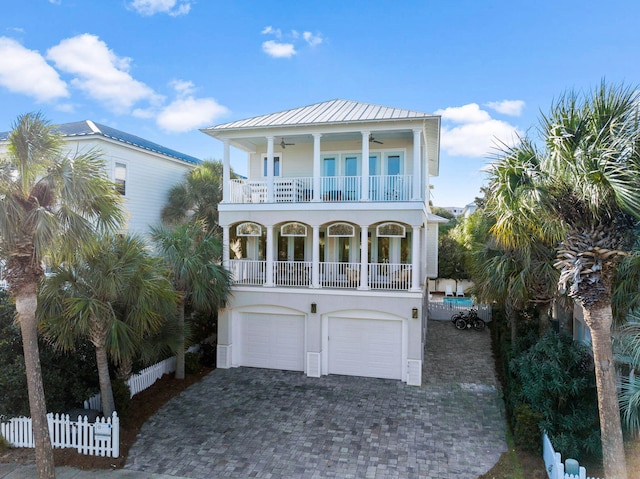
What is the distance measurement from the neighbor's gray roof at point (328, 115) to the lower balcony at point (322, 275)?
16.9 ft

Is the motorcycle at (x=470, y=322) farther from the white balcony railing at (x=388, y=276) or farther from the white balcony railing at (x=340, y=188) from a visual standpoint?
the white balcony railing at (x=340, y=188)

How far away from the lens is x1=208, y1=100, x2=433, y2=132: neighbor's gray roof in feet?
45.1

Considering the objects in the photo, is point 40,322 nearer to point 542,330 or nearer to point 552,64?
point 542,330

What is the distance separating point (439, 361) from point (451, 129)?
9.30m

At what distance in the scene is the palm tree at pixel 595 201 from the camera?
5.91m

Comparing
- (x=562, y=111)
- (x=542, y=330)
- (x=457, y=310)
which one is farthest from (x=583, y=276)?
(x=457, y=310)

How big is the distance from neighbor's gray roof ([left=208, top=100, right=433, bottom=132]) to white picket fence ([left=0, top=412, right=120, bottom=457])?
1034cm

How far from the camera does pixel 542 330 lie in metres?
12.6

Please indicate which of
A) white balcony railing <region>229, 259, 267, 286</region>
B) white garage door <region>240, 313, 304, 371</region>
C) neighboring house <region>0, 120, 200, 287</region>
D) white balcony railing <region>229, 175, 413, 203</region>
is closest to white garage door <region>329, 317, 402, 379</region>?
white garage door <region>240, 313, 304, 371</region>

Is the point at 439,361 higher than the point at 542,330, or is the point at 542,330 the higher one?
the point at 542,330

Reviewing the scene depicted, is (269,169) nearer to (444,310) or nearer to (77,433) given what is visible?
(77,433)

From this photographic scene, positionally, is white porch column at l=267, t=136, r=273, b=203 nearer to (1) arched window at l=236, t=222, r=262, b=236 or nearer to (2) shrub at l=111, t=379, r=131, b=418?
(1) arched window at l=236, t=222, r=262, b=236

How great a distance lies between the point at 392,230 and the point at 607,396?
8.53 metres

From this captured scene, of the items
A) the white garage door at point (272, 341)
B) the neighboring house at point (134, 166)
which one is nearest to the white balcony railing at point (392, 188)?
the white garage door at point (272, 341)
